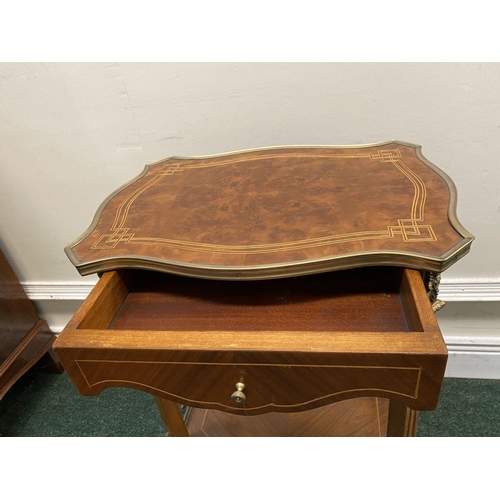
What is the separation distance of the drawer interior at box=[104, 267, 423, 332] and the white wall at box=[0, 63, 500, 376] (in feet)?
1.31

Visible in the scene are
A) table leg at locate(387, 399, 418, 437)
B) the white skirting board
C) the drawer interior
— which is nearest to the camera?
the drawer interior

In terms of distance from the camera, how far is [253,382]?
0.52 meters

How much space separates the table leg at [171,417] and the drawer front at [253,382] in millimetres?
389

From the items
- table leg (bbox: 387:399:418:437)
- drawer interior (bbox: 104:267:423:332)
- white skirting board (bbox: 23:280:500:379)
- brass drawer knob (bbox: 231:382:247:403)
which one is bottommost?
white skirting board (bbox: 23:280:500:379)

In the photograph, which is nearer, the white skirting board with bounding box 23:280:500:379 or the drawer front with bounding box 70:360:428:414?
the drawer front with bounding box 70:360:428:414

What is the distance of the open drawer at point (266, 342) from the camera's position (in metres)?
0.47

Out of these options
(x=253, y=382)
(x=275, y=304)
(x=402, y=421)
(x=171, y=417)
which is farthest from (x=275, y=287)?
(x=171, y=417)

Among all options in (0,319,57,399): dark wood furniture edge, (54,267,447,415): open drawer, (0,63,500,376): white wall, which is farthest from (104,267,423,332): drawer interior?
(0,319,57,399): dark wood furniture edge

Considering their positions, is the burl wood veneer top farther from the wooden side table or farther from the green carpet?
the green carpet

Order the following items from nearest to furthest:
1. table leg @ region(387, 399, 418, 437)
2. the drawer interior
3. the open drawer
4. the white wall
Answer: the open drawer → the drawer interior → table leg @ region(387, 399, 418, 437) → the white wall

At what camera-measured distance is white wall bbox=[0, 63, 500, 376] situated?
85 centimetres

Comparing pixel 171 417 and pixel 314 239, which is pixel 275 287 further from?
pixel 171 417

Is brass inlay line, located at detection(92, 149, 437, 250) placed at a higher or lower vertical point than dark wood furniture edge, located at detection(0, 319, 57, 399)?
higher

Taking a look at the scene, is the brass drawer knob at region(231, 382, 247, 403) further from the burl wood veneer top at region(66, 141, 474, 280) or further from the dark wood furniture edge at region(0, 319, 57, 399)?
the dark wood furniture edge at region(0, 319, 57, 399)
